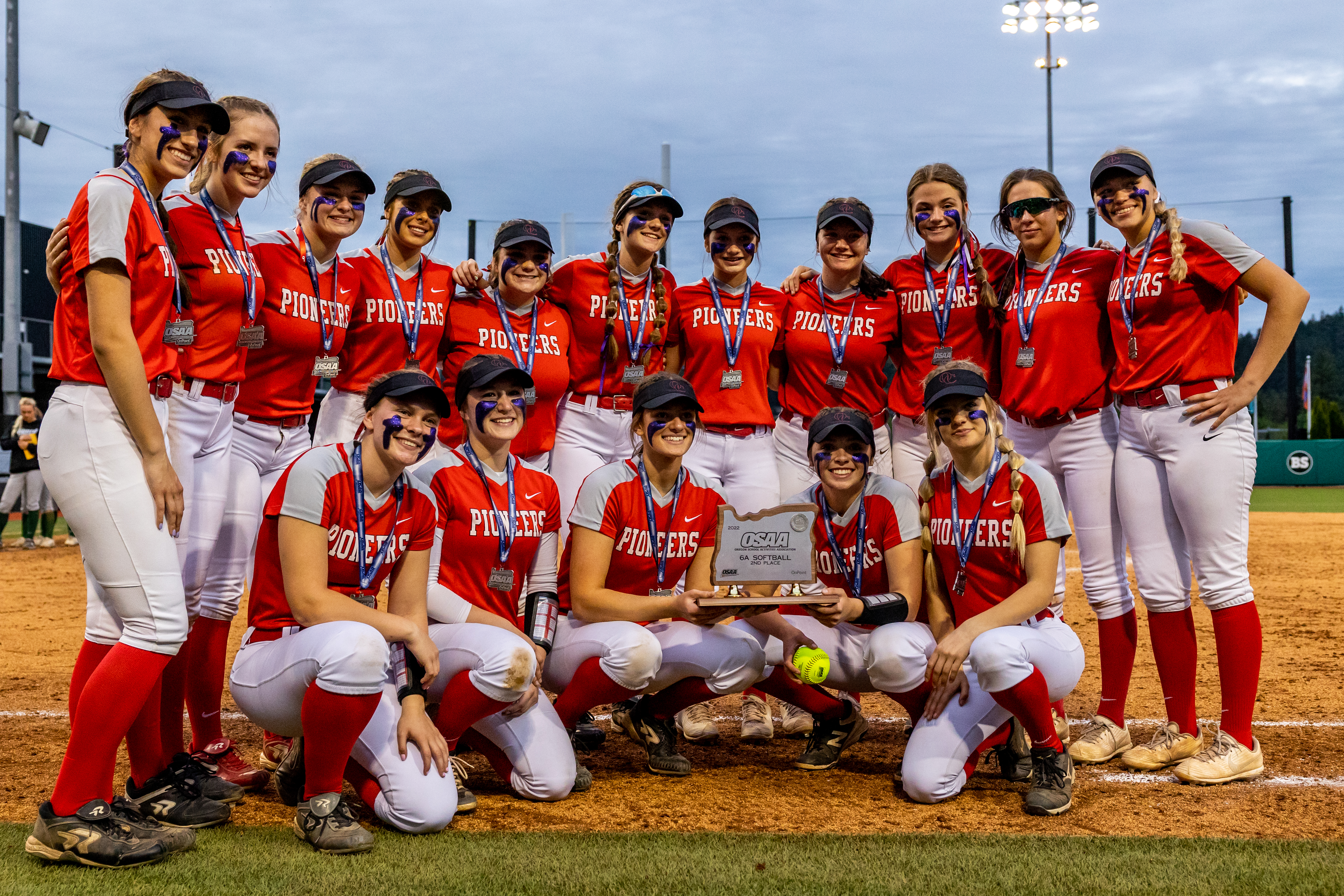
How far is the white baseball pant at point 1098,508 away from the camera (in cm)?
463

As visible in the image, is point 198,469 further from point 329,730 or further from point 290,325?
point 329,730

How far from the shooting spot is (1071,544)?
14.8m

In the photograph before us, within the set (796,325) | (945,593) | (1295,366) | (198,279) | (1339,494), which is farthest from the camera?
(1295,366)

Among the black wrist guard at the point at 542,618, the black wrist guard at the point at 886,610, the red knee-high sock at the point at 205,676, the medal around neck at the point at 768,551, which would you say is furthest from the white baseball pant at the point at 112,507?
the black wrist guard at the point at 886,610

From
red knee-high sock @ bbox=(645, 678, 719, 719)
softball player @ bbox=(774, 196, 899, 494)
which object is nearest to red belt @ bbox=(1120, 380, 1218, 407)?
softball player @ bbox=(774, 196, 899, 494)

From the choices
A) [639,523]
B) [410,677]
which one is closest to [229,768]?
[410,677]

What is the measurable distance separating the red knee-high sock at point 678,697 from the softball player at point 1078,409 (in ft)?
4.88

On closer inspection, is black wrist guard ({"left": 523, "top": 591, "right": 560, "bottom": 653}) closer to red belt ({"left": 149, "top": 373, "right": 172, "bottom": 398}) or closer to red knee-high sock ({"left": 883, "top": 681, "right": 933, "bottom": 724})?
red knee-high sock ({"left": 883, "top": 681, "right": 933, "bottom": 724})

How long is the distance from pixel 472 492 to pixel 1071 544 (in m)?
12.3

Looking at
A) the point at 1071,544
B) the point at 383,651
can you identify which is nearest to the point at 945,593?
the point at 383,651

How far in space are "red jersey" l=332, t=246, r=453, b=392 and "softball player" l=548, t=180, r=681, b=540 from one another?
2.22 feet

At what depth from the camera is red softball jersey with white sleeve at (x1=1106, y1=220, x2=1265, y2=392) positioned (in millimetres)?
4352

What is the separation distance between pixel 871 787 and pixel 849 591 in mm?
804

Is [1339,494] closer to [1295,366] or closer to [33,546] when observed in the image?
[1295,366]
